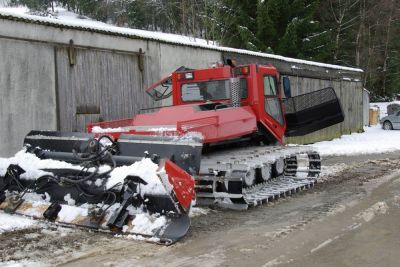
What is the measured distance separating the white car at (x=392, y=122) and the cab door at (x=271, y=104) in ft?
69.5

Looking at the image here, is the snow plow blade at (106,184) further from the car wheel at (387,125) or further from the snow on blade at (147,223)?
the car wheel at (387,125)

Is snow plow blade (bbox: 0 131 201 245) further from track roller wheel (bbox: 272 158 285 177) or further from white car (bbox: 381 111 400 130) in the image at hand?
white car (bbox: 381 111 400 130)

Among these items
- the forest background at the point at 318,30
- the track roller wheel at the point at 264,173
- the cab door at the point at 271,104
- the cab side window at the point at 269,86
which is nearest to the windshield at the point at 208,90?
the cab door at the point at 271,104

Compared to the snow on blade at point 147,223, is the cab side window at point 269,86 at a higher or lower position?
higher

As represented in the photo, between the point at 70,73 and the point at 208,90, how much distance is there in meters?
3.27

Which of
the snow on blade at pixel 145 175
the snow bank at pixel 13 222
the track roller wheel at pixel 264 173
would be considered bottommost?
the snow bank at pixel 13 222

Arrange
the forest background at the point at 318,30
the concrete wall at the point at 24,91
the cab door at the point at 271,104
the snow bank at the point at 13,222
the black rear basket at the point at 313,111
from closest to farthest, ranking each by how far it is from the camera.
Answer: the snow bank at the point at 13,222 → the concrete wall at the point at 24,91 → the cab door at the point at 271,104 → the black rear basket at the point at 313,111 → the forest background at the point at 318,30

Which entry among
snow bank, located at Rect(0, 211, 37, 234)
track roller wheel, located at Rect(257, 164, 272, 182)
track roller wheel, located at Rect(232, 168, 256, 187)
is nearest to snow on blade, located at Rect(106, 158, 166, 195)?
snow bank, located at Rect(0, 211, 37, 234)

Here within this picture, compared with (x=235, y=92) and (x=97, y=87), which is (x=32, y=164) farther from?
(x=97, y=87)

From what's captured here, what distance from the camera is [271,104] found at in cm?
1039

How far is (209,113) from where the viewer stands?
839cm

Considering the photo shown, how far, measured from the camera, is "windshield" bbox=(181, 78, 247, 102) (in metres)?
9.91

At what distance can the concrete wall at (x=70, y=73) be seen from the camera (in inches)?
396

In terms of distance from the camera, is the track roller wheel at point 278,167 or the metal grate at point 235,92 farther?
the track roller wheel at point 278,167
